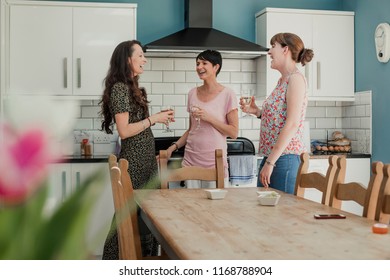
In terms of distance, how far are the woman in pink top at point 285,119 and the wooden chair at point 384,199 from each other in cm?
80

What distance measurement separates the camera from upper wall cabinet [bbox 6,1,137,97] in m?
3.98

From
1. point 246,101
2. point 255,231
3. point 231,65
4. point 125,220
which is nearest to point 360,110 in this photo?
point 231,65

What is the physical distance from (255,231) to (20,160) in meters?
1.28

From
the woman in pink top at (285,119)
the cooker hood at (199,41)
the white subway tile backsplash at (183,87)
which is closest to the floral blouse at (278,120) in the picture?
the woman in pink top at (285,119)

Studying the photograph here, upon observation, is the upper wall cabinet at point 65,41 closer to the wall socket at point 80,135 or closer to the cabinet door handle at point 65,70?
the cabinet door handle at point 65,70

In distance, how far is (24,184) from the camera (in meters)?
0.19

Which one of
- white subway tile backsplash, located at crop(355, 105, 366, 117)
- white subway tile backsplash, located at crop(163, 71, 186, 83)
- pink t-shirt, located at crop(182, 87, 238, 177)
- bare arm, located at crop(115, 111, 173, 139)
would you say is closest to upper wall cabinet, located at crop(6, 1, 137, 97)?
white subway tile backsplash, located at crop(163, 71, 186, 83)

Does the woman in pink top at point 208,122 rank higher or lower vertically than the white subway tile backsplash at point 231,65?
lower

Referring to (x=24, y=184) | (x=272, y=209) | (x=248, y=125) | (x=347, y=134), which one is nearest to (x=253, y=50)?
(x=248, y=125)

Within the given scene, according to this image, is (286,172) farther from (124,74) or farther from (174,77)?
(174,77)

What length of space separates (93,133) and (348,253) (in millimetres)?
3358

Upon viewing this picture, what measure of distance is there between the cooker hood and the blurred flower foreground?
3.78m

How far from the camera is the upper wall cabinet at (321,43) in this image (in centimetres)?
433
